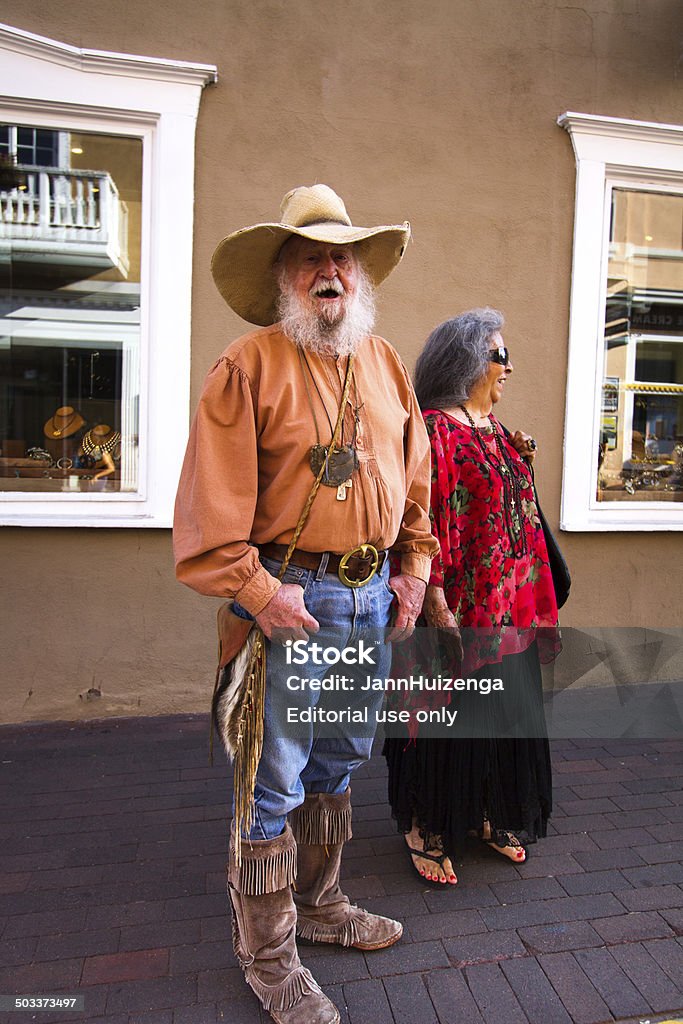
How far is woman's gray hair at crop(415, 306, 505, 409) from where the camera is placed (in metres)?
2.62

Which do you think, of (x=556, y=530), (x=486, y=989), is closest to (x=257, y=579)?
(x=486, y=989)

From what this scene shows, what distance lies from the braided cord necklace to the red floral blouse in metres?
0.01

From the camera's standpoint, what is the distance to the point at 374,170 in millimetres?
4258

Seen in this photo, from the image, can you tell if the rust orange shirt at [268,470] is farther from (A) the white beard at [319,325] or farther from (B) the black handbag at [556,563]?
(B) the black handbag at [556,563]

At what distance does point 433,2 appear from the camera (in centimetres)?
425

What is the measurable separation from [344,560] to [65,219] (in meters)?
3.27

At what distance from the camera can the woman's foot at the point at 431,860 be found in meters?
2.70

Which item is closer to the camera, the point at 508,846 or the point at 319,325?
the point at 319,325

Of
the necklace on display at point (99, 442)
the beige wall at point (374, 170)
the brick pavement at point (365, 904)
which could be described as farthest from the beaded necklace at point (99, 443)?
the brick pavement at point (365, 904)

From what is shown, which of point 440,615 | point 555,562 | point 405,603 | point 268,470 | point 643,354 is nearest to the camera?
point 268,470

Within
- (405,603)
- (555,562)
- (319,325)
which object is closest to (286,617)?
(405,603)

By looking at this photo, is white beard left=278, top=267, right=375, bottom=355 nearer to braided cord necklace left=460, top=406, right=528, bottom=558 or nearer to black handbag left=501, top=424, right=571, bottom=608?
braided cord necklace left=460, top=406, right=528, bottom=558

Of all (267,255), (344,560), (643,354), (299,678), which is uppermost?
(643,354)

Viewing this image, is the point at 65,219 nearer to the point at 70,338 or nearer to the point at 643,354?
the point at 70,338
